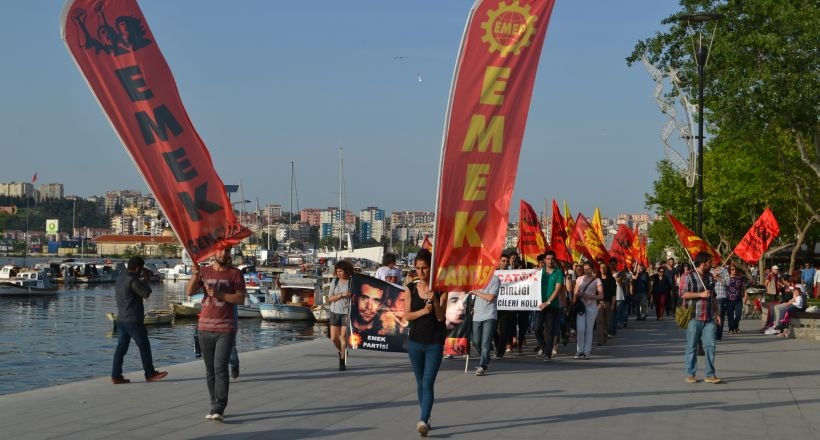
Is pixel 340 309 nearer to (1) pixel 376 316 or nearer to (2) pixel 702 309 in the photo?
(1) pixel 376 316

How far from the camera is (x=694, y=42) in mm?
32562

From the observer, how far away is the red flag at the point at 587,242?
24.3 m

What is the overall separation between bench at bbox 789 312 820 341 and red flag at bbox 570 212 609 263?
442 centimetres

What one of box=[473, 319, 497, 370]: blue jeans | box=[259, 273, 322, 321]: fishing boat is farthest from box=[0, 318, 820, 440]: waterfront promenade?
box=[259, 273, 322, 321]: fishing boat

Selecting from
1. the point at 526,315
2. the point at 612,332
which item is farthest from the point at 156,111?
the point at 612,332

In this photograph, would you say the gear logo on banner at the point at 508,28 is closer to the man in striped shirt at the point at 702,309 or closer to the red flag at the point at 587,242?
the man in striped shirt at the point at 702,309

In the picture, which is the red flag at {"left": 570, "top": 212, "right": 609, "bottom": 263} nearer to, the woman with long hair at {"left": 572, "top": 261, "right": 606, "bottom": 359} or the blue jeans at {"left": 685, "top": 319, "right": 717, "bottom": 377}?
the woman with long hair at {"left": 572, "top": 261, "right": 606, "bottom": 359}

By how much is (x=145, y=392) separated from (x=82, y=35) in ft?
15.2

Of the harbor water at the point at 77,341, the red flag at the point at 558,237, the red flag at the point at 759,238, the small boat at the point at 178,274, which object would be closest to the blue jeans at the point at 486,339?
the harbor water at the point at 77,341

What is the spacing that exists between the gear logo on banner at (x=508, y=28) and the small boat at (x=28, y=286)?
7151 centimetres

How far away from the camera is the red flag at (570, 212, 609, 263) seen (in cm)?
2427

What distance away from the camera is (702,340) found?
14320 millimetres

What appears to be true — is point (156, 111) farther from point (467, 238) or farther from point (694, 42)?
point (694, 42)

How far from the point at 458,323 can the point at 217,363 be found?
5693 millimetres
